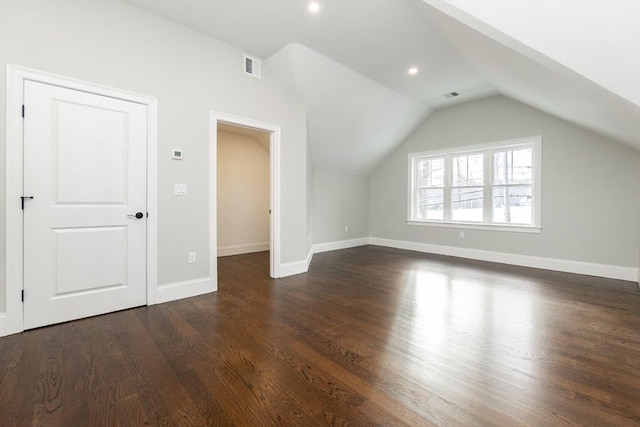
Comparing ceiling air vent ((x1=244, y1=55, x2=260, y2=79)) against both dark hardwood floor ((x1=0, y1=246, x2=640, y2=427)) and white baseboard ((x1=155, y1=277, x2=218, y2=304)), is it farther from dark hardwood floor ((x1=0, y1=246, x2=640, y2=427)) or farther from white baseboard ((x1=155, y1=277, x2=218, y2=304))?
dark hardwood floor ((x1=0, y1=246, x2=640, y2=427))

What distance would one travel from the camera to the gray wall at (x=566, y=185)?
386cm

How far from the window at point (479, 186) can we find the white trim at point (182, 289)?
4503 mm

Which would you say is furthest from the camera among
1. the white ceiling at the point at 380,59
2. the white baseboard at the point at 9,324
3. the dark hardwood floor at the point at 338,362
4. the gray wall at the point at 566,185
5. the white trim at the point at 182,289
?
the gray wall at the point at 566,185

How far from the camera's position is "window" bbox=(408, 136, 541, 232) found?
4.70 metres

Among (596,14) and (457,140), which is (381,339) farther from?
(457,140)

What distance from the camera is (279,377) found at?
1.65 metres

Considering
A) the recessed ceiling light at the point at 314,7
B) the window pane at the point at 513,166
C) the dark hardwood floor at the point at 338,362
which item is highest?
the recessed ceiling light at the point at 314,7

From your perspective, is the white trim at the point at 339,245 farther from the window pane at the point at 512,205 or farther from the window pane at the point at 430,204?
the window pane at the point at 512,205

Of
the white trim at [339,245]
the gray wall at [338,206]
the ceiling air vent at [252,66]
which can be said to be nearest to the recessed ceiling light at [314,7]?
the ceiling air vent at [252,66]

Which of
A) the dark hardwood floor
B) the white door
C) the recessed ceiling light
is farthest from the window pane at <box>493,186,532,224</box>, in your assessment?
the white door

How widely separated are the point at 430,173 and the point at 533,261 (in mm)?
2455

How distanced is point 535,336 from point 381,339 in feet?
4.03

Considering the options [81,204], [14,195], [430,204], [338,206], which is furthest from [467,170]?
[14,195]

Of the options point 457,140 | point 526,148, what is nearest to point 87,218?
point 457,140
